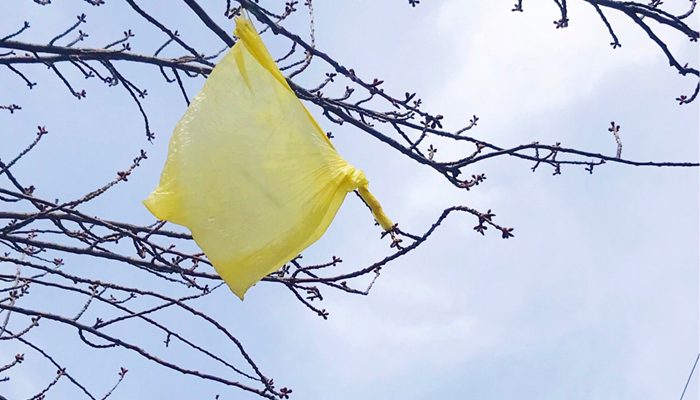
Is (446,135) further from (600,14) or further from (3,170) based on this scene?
(3,170)

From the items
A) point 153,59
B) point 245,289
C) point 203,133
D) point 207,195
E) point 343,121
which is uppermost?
point 153,59

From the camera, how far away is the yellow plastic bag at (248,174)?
130cm

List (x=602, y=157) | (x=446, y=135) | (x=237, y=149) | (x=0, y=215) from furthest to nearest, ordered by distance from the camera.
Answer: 1. (x=446, y=135)
2. (x=0, y=215)
3. (x=602, y=157)
4. (x=237, y=149)

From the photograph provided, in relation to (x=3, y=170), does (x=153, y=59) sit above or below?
above

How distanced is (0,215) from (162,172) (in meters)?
1.22

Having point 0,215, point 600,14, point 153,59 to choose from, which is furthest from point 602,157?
point 0,215

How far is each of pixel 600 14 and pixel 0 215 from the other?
2277mm

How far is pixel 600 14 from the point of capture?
2160 millimetres

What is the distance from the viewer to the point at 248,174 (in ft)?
4.24

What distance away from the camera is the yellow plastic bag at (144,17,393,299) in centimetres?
130

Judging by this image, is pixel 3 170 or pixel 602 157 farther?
pixel 3 170

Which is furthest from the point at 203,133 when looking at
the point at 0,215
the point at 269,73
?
the point at 0,215

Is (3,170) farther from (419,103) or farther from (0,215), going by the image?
(419,103)

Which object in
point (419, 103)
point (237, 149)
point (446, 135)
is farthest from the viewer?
point (419, 103)
